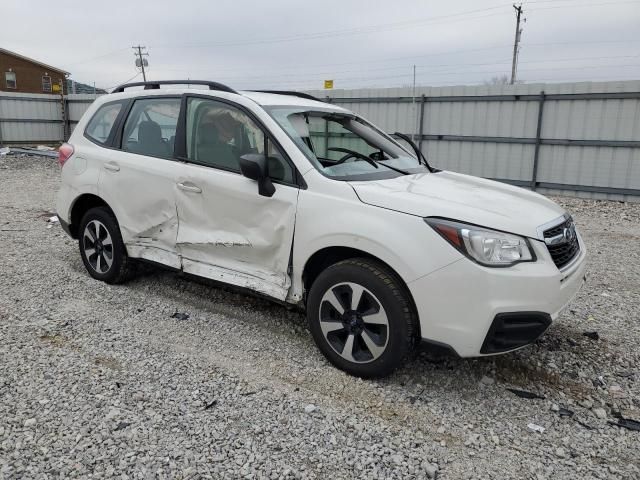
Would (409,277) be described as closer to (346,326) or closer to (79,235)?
(346,326)

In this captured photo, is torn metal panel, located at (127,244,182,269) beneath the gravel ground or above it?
above

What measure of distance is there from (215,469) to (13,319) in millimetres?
2556

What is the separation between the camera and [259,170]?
3475mm

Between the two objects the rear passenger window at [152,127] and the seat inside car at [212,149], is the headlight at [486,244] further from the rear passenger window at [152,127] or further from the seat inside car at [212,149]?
the rear passenger window at [152,127]

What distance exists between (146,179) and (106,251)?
0.96 m

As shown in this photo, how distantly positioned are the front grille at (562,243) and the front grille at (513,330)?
1.23 feet

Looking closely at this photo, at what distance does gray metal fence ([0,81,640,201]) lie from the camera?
11.0 meters

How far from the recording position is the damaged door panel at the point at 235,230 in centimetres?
358

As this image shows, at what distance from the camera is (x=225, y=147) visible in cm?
394

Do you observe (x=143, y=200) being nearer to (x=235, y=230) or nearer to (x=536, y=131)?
(x=235, y=230)

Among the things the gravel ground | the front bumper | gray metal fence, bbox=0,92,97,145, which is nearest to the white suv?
the front bumper

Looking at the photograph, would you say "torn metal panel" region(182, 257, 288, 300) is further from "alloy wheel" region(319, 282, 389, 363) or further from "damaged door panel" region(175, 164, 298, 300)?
"alloy wheel" region(319, 282, 389, 363)

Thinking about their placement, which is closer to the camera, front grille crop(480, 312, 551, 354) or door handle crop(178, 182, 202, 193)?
front grille crop(480, 312, 551, 354)

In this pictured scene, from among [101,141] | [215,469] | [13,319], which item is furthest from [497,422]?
[101,141]
